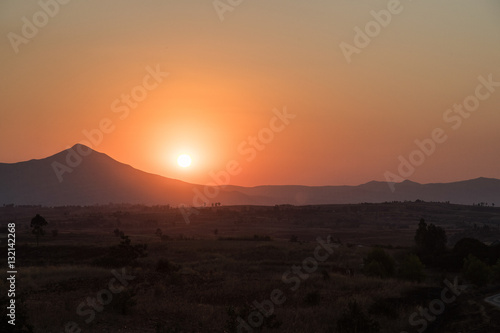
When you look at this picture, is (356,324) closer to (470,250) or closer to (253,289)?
(253,289)

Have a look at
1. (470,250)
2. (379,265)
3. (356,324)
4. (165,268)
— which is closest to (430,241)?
(470,250)

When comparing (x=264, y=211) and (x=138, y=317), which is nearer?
(x=138, y=317)

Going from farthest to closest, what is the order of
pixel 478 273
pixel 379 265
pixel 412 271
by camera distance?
pixel 379 265 < pixel 412 271 < pixel 478 273

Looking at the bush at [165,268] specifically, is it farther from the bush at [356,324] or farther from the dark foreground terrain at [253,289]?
the bush at [356,324]

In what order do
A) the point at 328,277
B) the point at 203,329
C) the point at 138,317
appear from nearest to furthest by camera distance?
the point at 203,329 → the point at 138,317 → the point at 328,277

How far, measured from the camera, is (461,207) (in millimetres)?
143500

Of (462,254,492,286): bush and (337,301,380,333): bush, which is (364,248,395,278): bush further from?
(337,301,380,333): bush

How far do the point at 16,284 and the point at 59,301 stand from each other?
6.44 m

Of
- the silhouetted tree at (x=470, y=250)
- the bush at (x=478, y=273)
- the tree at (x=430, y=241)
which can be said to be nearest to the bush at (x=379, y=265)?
the bush at (x=478, y=273)

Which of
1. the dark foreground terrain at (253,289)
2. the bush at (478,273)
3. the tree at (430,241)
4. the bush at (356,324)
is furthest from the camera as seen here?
the tree at (430,241)

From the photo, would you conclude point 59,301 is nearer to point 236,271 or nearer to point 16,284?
point 16,284

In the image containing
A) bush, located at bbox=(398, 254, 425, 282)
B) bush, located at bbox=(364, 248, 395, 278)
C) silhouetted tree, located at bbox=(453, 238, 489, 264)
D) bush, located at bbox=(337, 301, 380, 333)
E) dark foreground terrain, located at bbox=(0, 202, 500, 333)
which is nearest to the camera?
bush, located at bbox=(337, 301, 380, 333)

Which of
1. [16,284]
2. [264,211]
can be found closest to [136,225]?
[264,211]

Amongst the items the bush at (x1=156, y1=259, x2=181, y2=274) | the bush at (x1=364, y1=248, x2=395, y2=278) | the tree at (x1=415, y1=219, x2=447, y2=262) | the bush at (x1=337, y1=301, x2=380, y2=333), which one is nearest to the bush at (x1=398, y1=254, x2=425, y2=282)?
the bush at (x1=364, y1=248, x2=395, y2=278)
